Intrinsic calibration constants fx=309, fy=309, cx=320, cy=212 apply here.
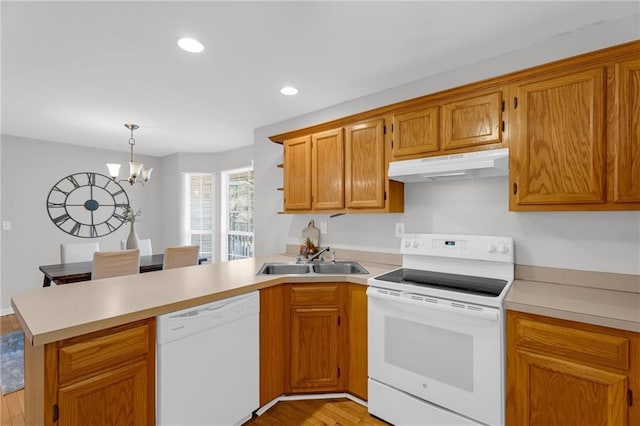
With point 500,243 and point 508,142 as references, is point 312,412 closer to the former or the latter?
point 500,243

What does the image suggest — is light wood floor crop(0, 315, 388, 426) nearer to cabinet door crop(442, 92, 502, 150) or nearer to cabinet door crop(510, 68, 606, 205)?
cabinet door crop(510, 68, 606, 205)

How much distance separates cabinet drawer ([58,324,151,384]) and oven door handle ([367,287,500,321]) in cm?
128

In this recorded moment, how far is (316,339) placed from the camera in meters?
2.18

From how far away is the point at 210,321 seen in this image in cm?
168

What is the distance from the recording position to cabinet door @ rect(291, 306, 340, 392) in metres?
2.18

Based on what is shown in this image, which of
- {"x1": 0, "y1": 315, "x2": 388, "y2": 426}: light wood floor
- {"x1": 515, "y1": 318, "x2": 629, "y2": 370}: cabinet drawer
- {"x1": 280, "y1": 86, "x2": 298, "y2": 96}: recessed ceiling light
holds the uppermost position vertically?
{"x1": 280, "y1": 86, "x2": 298, "y2": 96}: recessed ceiling light

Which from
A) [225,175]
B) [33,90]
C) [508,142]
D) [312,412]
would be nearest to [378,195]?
[508,142]

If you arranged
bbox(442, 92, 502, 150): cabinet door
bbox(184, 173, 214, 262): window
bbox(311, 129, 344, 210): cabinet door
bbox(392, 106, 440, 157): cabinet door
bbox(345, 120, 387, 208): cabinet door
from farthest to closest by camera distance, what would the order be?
bbox(184, 173, 214, 262): window → bbox(311, 129, 344, 210): cabinet door → bbox(345, 120, 387, 208): cabinet door → bbox(392, 106, 440, 157): cabinet door → bbox(442, 92, 502, 150): cabinet door

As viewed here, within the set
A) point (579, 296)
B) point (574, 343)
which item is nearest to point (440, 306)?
point (574, 343)

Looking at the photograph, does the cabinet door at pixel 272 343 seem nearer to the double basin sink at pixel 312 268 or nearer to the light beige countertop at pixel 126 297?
the light beige countertop at pixel 126 297

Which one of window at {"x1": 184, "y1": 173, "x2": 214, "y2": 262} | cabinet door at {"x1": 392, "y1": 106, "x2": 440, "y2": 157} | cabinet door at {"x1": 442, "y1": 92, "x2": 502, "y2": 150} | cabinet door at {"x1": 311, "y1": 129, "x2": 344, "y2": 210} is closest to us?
cabinet door at {"x1": 442, "y1": 92, "x2": 502, "y2": 150}

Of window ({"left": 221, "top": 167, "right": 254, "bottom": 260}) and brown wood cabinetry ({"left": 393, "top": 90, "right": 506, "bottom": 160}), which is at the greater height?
brown wood cabinetry ({"left": 393, "top": 90, "right": 506, "bottom": 160})

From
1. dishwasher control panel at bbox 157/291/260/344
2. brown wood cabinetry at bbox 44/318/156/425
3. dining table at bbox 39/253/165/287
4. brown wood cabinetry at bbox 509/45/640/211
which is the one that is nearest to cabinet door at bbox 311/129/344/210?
dishwasher control panel at bbox 157/291/260/344

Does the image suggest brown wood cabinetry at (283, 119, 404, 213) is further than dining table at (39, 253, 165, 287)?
No
